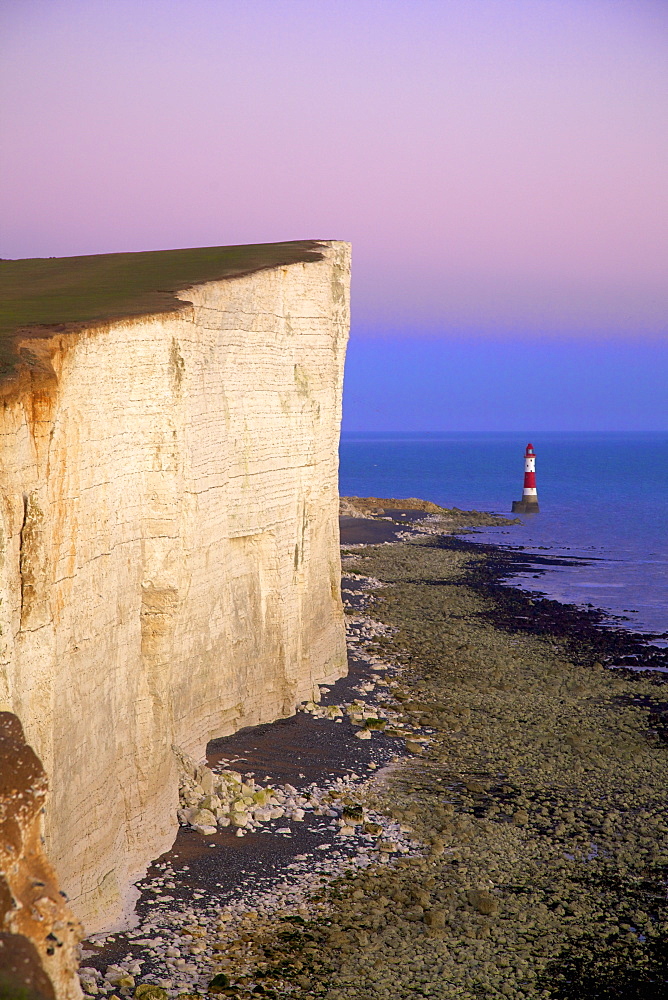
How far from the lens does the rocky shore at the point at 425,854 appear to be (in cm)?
845

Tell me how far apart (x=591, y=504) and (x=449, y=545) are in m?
32.7

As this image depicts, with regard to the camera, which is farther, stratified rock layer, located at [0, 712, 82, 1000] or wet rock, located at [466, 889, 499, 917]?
wet rock, located at [466, 889, 499, 917]

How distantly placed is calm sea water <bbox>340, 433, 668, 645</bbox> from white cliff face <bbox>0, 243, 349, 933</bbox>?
Answer: 14469 millimetres

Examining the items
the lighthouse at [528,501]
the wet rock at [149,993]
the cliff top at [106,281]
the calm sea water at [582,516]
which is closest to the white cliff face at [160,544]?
the cliff top at [106,281]

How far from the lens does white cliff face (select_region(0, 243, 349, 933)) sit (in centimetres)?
759

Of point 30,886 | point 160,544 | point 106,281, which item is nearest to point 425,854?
point 160,544

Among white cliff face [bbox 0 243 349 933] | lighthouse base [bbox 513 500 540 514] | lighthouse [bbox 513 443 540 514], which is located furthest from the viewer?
lighthouse base [bbox 513 500 540 514]

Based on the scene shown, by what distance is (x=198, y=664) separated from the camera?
12266 millimetres

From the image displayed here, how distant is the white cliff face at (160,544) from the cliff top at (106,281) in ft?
1.00

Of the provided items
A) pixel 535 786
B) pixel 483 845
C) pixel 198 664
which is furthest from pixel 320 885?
pixel 535 786

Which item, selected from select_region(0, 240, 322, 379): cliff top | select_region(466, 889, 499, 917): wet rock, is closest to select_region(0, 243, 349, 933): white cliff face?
select_region(0, 240, 322, 379): cliff top

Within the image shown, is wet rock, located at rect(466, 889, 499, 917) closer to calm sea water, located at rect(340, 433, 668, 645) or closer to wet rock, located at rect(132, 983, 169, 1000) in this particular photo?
wet rock, located at rect(132, 983, 169, 1000)

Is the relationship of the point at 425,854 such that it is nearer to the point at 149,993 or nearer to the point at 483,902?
the point at 483,902

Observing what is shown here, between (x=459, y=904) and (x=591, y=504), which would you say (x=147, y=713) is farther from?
(x=591, y=504)
